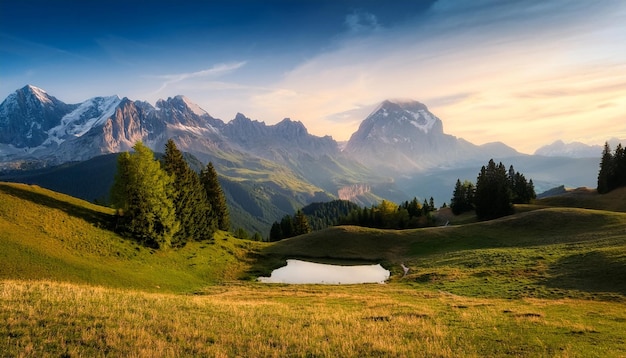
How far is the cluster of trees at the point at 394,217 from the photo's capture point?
115 m

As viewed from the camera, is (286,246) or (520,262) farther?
(286,246)

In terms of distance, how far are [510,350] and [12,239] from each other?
46.6 metres

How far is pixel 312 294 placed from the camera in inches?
1535

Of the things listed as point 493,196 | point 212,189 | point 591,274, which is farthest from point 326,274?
point 493,196

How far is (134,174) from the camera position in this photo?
168 feet

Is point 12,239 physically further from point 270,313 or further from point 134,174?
point 270,313

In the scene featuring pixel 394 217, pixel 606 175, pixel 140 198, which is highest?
pixel 606 175

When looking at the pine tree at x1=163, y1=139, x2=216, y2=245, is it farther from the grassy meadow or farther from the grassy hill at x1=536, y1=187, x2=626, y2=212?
the grassy hill at x1=536, y1=187, x2=626, y2=212

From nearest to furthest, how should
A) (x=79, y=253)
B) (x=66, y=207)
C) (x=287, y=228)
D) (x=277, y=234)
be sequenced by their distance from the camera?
(x=79, y=253) < (x=66, y=207) < (x=287, y=228) < (x=277, y=234)

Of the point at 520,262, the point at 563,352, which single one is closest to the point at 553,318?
the point at 563,352

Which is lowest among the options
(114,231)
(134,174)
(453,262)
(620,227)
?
(453,262)

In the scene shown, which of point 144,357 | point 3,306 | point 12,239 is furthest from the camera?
point 12,239

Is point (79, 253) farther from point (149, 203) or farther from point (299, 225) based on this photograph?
point (299, 225)

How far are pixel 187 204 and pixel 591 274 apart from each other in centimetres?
5994
